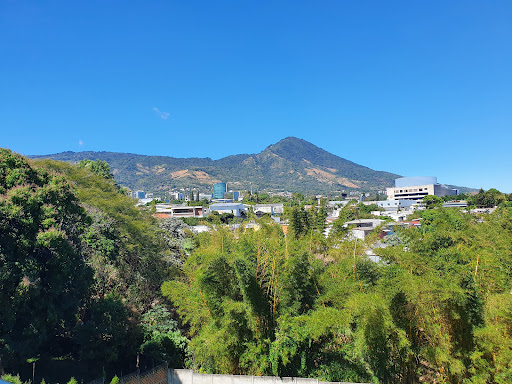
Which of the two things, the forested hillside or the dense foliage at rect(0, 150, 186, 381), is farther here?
the dense foliage at rect(0, 150, 186, 381)

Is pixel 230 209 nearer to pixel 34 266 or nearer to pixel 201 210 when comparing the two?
pixel 201 210

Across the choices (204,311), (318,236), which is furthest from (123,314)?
(318,236)

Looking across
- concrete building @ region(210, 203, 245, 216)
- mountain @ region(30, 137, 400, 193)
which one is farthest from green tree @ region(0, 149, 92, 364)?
mountain @ region(30, 137, 400, 193)

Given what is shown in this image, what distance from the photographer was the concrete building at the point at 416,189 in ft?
225

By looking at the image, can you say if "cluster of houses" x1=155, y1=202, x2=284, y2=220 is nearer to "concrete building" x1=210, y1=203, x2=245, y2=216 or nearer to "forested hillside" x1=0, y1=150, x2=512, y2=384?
"concrete building" x1=210, y1=203, x2=245, y2=216

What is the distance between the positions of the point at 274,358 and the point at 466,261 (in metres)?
4.98

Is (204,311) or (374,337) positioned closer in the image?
(374,337)

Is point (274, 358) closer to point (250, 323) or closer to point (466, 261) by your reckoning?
point (250, 323)

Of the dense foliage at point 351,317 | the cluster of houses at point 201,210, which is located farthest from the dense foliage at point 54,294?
the cluster of houses at point 201,210

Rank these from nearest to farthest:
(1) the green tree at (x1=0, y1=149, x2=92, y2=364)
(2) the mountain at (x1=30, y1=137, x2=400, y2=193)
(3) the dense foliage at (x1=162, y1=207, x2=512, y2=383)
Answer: (3) the dense foliage at (x1=162, y1=207, x2=512, y2=383) → (1) the green tree at (x1=0, y1=149, x2=92, y2=364) → (2) the mountain at (x1=30, y1=137, x2=400, y2=193)

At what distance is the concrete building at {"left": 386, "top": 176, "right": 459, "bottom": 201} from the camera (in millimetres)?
68688

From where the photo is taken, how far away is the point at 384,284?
19.4 ft

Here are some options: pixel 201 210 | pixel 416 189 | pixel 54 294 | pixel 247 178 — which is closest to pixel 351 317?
pixel 54 294

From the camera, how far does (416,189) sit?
69688 mm
